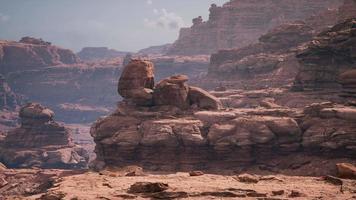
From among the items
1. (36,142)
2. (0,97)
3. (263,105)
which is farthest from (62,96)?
(263,105)

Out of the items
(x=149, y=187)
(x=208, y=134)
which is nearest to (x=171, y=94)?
(x=208, y=134)

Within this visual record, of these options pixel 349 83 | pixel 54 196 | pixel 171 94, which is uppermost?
pixel 349 83

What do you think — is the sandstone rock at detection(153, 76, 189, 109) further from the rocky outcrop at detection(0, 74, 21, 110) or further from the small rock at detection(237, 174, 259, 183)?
the rocky outcrop at detection(0, 74, 21, 110)

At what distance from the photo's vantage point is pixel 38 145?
276 feet

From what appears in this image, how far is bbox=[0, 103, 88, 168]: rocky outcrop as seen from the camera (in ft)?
261

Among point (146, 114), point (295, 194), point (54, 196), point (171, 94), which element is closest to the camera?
point (295, 194)

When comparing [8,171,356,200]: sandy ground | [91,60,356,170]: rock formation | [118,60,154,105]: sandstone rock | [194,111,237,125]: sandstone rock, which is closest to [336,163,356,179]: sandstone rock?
[8,171,356,200]: sandy ground

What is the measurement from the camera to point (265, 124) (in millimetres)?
39844

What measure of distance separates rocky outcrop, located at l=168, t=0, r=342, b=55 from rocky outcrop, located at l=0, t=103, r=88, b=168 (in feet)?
271

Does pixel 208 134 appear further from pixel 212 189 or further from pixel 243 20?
pixel 243 20

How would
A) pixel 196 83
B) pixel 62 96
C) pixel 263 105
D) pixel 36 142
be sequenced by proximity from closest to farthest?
pixel 263 105
pixel 36 142
pixel 196 83
pixel 62 96

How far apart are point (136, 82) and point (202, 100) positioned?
6309 mm

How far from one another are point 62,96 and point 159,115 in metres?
161

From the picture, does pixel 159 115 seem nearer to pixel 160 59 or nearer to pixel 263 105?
pixel 263 105
